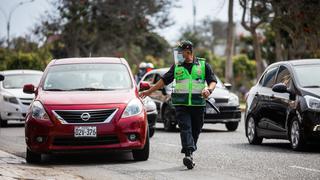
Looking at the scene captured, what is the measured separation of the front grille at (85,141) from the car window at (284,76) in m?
3.97

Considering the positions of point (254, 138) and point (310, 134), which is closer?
point (310, 134)

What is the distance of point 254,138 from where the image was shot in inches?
Answer: 698

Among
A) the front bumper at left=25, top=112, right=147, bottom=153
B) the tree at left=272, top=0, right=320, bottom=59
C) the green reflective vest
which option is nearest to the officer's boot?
the green reflective vest

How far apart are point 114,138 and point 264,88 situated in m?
4.64

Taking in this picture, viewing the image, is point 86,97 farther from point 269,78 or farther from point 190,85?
point 269,78

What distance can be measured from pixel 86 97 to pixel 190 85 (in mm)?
1796

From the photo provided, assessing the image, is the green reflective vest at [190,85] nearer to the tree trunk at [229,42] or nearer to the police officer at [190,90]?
the police officer at [190,90]

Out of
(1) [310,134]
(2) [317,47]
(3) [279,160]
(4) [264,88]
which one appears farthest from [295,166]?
(2) [317,47]

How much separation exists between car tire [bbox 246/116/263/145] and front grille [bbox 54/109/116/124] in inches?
184

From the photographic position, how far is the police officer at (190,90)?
516 inches

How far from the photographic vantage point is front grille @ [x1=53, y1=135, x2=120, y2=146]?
1365 centimetres

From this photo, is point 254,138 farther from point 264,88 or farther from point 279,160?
point 279,160

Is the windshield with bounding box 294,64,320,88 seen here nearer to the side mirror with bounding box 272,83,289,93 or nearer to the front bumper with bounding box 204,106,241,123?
the side mirror with bounding box 272,83,289,93

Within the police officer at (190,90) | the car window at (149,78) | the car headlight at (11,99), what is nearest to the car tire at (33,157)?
the police officer at (190,90)
